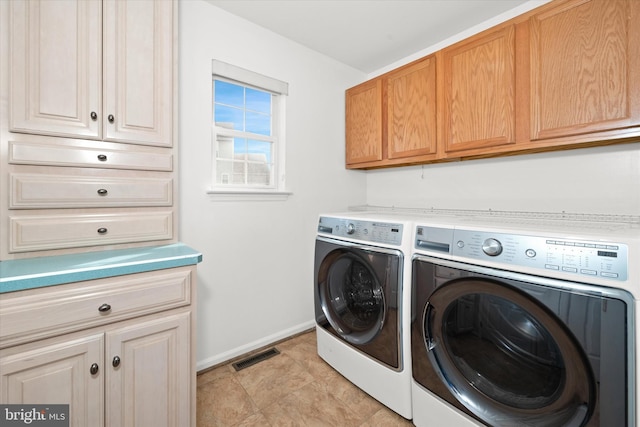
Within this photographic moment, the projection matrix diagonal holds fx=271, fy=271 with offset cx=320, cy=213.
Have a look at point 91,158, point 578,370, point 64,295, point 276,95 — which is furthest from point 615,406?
point 276,95

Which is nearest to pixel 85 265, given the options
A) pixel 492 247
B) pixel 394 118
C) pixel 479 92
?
pixel 492 247

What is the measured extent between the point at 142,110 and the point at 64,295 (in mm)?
977

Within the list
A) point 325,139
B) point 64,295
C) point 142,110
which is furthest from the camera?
point 325,139

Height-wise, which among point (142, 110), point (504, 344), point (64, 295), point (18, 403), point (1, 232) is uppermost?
point (142, 110)

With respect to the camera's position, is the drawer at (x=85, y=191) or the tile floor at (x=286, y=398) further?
the tile floor at (x=286, y=398)

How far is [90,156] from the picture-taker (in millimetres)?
1341

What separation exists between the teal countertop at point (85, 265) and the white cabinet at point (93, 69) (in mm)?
581

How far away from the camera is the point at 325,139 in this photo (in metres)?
2.56

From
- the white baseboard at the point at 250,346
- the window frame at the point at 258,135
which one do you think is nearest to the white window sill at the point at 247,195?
the window frame at the point at 258,135

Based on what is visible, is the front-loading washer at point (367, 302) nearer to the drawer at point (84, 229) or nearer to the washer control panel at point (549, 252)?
the washer control panel at point (549, 252)

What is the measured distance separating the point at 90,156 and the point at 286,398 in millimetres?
1729

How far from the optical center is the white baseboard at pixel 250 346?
6.27ft

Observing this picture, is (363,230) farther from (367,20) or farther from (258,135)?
(367,20)

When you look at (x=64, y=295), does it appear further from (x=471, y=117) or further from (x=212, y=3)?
(x=471, y=117)
